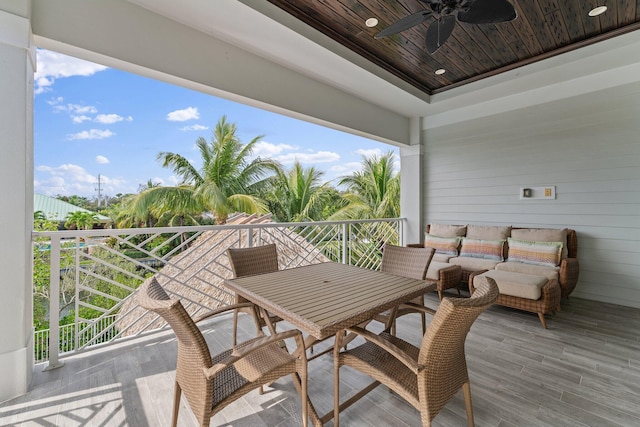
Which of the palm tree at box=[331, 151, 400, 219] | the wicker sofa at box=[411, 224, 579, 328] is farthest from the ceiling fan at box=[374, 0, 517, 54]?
the palm tree at box=[331, 151, 400, 219]

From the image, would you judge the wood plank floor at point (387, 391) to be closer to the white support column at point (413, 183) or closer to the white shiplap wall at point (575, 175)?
the white shiplap wall at point (575, 175)

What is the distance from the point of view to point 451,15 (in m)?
2.40

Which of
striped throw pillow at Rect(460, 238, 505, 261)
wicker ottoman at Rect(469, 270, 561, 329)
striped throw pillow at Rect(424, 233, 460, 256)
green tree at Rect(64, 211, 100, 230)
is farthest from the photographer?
green tree at Rect(64, 211, 100, 230)

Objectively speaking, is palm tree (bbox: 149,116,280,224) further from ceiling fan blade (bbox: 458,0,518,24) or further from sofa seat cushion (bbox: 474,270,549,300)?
ceiling fan blade (bbox: 458,0,518,24)

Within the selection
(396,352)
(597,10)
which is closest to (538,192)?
(597,10)

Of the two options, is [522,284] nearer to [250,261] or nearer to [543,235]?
[543,235]

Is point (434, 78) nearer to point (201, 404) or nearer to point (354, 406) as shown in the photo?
point (354, 406)

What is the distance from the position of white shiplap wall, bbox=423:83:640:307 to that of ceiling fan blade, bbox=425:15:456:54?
2861 millimetres

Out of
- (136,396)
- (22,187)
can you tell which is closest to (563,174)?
(136,396)

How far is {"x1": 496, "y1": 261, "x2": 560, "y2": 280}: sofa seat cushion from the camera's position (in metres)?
3.35

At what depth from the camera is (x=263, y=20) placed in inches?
105

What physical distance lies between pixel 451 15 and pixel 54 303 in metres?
4.13

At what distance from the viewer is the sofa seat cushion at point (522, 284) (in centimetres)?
307

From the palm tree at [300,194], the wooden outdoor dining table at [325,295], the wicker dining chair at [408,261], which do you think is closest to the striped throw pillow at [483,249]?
the wicker dining chair at [408,261]
